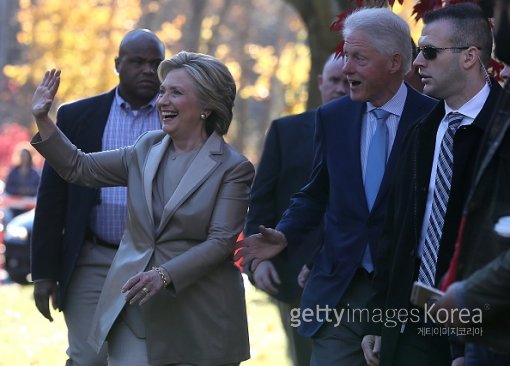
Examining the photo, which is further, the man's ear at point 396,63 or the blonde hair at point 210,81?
the man's ear at point 396,63

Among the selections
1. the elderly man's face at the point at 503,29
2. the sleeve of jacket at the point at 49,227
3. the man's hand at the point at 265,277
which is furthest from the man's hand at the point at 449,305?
the sleeve of jacket at the point at 49,227

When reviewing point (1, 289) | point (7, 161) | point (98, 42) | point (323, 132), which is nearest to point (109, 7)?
point (98, 42)

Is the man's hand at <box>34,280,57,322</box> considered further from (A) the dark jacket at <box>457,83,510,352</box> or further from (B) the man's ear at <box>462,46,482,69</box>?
(A) the dark jacket at <box>457,83,510,352</box>

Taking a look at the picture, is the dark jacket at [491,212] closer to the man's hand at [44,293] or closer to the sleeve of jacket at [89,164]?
the sleeve of jacket at [89,164]

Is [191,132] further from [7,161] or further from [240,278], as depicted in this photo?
[7,161]

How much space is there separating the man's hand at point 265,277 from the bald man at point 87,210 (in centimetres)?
105

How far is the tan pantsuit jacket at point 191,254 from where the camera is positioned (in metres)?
6.75

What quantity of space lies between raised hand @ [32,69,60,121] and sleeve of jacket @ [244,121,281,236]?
7.86ft

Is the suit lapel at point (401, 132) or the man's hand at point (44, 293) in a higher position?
the suit lapel at point (401, 132)

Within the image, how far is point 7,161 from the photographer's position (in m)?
40.9

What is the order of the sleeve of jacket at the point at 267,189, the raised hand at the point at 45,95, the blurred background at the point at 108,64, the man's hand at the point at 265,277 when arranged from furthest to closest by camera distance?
the blurred background at the point at 108,64 < the sleeve of jacket at the point at 267,189 < the man's hand at the point at 265,277 < the raised hand at the point at 45,95

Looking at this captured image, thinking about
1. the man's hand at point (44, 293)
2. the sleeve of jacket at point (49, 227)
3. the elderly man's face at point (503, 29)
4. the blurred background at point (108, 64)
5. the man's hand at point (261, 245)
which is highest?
the elderly man's face at point (503, 29)

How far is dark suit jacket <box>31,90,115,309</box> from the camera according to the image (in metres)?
8.49

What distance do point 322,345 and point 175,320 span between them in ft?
2.62
